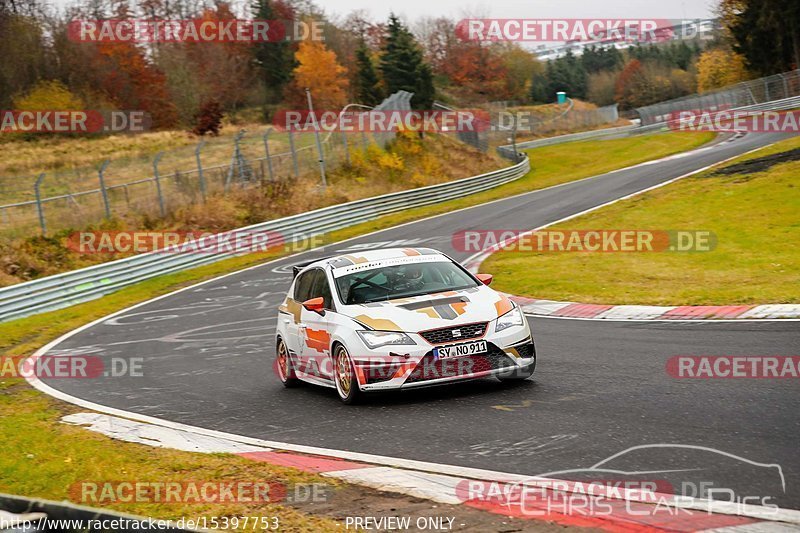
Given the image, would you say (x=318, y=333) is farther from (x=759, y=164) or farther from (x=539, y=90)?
(x=539, y=90)

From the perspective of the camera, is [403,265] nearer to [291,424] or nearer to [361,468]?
[291,424]

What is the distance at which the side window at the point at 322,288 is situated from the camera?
1064 cm

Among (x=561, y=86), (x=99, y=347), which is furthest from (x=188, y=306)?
(x=561, y=86)

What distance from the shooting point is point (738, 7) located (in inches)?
3159

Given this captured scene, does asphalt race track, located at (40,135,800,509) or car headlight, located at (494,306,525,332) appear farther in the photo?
car headlight, located at (494,306,525,332)

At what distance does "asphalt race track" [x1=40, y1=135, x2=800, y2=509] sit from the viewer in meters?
6.57

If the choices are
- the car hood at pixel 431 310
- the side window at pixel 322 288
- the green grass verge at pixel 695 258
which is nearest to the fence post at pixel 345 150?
the green grass verge at pixel 695 258

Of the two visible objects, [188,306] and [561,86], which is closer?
[188,306]

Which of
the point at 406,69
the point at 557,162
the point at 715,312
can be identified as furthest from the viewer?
the point at 406,69

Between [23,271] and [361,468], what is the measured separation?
23.8 m

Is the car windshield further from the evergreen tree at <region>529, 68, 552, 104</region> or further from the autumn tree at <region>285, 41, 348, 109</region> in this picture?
the evergreen tree at <region>529, 68, 552, 104</region>

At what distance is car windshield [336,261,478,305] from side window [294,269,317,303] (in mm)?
827

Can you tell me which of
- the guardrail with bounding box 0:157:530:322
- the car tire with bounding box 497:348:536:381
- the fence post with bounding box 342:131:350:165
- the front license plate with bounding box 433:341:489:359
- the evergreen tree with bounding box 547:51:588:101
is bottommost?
the guardrail with bounding box 0:157:530:322

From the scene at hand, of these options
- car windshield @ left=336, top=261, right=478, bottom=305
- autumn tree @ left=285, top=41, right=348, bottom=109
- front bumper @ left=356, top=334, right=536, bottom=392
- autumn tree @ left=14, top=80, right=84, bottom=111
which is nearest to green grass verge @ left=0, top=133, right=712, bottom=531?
front bumper @ left=356, top=334, right=536, bottom=392
